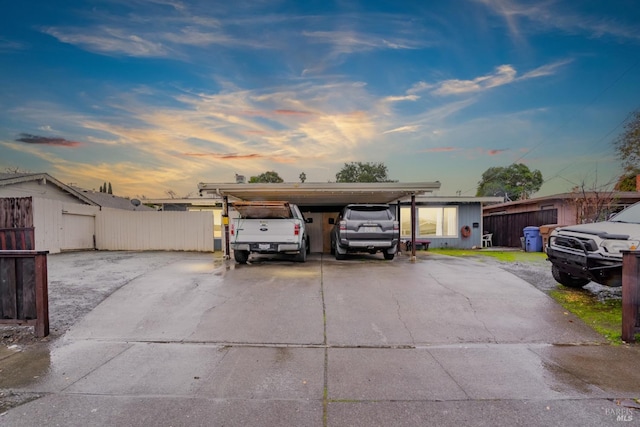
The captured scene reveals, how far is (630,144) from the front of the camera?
66.1ft

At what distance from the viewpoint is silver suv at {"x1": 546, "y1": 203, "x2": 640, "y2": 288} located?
17.9 feet

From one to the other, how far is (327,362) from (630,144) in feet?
83.5

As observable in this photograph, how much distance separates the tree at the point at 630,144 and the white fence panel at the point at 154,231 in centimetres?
2406

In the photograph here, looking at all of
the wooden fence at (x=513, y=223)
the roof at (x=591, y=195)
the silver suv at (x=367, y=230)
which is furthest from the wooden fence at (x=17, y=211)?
the wooden fence at (x=513, y=223)

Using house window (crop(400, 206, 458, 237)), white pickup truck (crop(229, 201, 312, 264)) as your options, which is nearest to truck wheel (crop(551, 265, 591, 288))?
white pickup truck (crop(229, 201, 312, 264))

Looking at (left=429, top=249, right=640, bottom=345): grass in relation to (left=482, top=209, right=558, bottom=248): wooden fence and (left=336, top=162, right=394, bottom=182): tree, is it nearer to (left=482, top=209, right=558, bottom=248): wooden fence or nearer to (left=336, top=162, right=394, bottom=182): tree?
(left=482, top=209, right=558, bottom=248): wooden fence

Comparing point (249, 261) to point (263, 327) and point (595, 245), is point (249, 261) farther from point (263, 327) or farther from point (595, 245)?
point (595, 245)

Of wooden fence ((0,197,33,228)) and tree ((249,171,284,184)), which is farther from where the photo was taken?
tree ((249,171,284,184))

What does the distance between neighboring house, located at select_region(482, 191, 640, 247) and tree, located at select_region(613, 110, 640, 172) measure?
19.7 feet

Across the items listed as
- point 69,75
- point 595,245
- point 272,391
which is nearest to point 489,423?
point 272,391

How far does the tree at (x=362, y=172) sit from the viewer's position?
4138cm

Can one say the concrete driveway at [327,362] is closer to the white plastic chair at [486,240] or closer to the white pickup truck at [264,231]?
the white pickup truck at [264,231]

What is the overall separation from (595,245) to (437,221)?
10846mm

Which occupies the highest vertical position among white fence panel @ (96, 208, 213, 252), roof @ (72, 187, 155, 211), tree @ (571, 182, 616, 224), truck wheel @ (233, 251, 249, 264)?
roof @ (72, 187, 155, 211)
